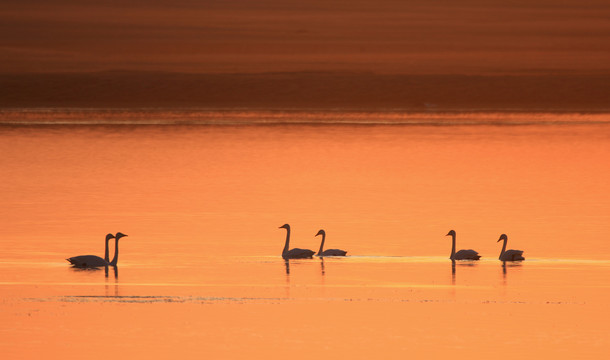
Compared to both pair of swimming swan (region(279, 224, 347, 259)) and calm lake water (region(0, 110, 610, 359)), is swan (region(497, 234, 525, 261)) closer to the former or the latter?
calm lake water (region(0, 110, 610, 359))

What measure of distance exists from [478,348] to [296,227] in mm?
15470

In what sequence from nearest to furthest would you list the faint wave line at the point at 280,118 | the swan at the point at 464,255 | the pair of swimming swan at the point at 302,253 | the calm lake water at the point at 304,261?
1. the calm lake water at the point at 304,261
2. the swan at the point at 464,255
3. the pair of swimming swan at the point at 302,253
4. the faint wave line at the point at 280,118

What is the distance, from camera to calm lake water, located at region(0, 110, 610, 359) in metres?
17.3

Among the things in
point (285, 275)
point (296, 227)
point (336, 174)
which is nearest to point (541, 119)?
point (336, 174)

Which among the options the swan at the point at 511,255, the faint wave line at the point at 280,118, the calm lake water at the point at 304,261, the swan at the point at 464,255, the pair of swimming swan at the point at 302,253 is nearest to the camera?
the calm lake water at the point at 304,261

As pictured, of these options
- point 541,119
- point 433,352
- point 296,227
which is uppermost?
A: point 541,119

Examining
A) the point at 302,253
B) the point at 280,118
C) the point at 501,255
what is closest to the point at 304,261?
the point at 302,253

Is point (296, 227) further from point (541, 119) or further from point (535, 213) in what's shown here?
point (541, 119)

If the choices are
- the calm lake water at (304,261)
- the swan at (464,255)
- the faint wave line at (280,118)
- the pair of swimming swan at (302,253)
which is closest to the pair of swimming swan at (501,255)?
the swan at (464,255)

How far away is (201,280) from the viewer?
72.6ft

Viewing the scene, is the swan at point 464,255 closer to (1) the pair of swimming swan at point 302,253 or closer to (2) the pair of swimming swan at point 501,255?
(2) the pair of swimming swan at point 501,255

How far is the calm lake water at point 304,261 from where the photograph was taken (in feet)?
56.9

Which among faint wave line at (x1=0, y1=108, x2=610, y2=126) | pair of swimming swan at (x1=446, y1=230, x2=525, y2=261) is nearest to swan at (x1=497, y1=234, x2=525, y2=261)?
pair of swimming swan at (x1=446, y1=230, x2=525, y2=261)

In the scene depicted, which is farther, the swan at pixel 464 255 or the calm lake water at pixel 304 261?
the swan at pixel 464 255
